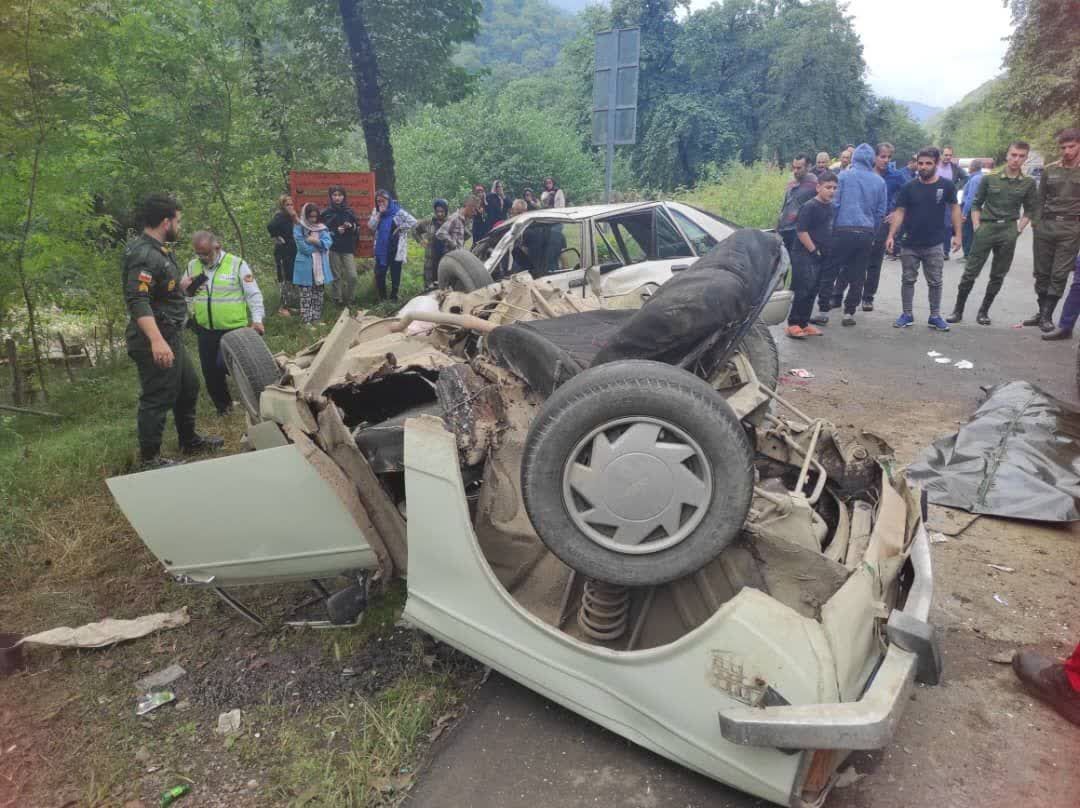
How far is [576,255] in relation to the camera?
6660mm

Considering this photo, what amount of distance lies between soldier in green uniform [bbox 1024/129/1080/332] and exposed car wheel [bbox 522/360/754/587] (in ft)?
22.6

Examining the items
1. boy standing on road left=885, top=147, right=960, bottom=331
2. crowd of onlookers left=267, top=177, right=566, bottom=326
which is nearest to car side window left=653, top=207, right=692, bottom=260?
boy standing on road left=885, top=147, right=960, bottom=331

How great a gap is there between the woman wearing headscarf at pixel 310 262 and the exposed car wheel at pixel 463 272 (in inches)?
124

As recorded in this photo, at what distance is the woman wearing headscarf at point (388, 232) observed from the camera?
951cm

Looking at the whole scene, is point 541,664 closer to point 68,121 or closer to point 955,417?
point 955,417

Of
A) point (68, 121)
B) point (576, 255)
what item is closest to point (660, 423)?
point (576, 255)

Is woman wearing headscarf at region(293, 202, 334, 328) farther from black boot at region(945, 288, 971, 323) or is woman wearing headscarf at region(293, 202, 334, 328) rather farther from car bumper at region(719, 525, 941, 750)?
car bumper at region(719, 525, 941, 750)

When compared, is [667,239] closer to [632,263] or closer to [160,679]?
[632,263]

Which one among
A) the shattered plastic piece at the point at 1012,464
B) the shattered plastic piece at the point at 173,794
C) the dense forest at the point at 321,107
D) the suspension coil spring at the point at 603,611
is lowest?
the shattered plastic piece at the point at 173,794

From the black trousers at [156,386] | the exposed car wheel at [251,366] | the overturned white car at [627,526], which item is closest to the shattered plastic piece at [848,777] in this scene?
the overturned white car at [627,526]

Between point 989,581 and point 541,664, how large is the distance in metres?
2.37

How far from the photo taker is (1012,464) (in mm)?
3973

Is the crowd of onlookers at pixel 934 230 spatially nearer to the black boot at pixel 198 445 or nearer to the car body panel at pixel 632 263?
the car body panel at pixel 632 263

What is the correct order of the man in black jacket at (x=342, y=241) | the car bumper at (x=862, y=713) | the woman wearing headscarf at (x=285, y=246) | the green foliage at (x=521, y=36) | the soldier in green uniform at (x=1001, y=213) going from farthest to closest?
the green foliage at (x=521, y=36) < the man in black jacket at (x=342, y=241) < the woman wearing headscarf at (x=285, y=246) < the soldier in green uniform at (x=1001, y=213) < the car bumper at (x=862, y=713)
